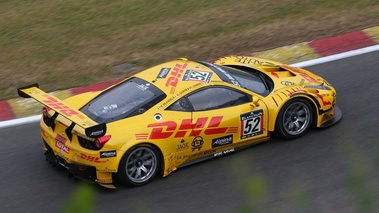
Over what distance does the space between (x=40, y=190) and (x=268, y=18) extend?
6601mm

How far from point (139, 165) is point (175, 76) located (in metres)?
1.19

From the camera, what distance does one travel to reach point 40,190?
658 centimetres

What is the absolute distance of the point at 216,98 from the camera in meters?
6.88

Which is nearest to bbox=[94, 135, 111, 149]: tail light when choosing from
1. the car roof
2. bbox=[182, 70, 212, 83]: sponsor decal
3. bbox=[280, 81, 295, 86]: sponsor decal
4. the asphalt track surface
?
the asphalt track surface

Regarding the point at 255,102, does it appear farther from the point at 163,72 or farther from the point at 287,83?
the point at 163,72

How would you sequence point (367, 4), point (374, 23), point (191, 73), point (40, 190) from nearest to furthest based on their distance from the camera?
point (40, 190), point (191, 73), point (374, 23), point (367, 4)

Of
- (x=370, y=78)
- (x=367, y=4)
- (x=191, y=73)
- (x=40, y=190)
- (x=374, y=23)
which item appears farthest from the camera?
(x=367, y=4)

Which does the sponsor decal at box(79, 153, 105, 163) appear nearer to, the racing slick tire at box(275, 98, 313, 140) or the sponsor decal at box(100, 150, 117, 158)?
the sponsor decal at box(100, 150, 117, 158)

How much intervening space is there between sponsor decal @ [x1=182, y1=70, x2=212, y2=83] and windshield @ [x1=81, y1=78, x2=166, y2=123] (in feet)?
1.37

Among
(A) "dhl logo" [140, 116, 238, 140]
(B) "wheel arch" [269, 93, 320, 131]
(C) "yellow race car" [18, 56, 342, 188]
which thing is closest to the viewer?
(C) "yellow race car" [18, 56, 342, 188]

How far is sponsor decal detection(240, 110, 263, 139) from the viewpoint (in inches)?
272

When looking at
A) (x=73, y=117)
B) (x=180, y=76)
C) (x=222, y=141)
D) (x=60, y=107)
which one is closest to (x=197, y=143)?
(x=222, y=141)

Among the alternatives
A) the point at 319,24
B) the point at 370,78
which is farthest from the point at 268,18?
the point at 370,78

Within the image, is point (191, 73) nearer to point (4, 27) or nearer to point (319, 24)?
point (319, 24)
